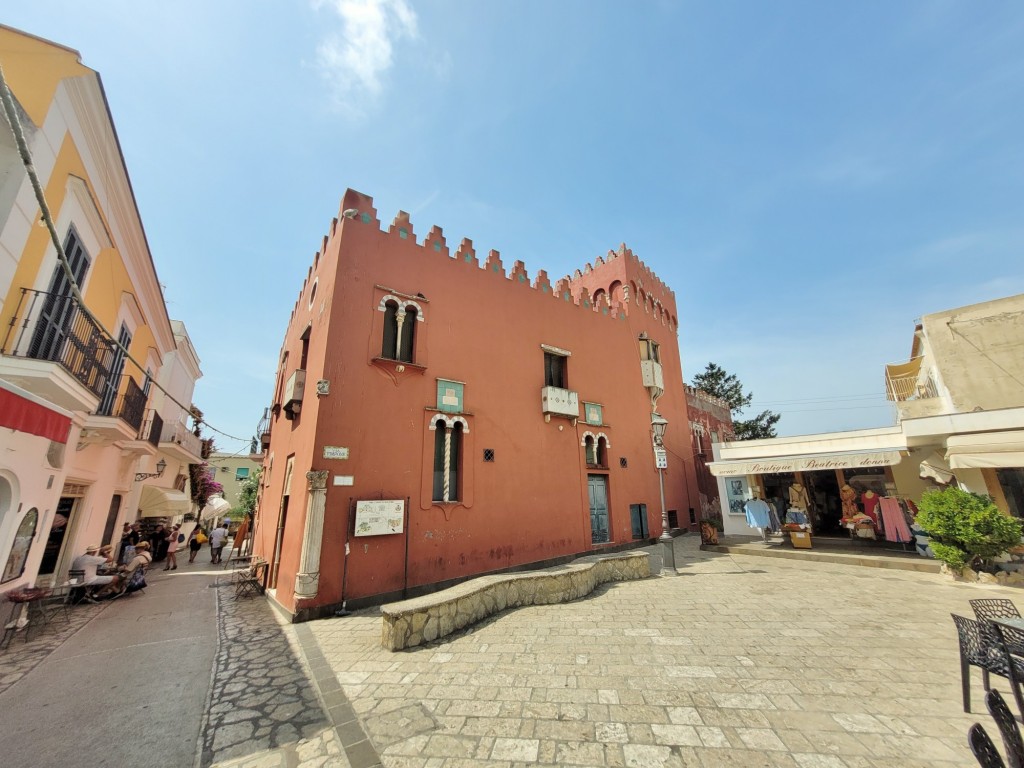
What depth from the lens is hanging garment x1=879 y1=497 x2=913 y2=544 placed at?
10781 mm

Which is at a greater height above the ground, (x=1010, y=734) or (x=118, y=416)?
(x=118, y=416)

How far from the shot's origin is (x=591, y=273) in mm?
19172

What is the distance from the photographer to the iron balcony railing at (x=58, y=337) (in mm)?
5715

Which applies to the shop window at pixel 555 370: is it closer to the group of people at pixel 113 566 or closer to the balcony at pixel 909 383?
the balcony at pixel 909 383

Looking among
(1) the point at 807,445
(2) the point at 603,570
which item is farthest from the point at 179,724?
(1) the point at 807,445

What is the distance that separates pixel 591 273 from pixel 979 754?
18.8 m

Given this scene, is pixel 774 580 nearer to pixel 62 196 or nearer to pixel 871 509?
pixel 871 509

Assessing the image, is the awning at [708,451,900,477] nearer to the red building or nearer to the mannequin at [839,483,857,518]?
the mannequin at [839,483,857,518]

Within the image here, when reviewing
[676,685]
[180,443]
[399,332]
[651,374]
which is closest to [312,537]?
[399,332]

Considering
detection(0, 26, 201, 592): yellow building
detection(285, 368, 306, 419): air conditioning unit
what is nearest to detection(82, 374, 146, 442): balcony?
detection(0, 26, 201, 592): yellow building

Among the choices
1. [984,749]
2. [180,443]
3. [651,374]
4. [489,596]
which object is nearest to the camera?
[984,749]

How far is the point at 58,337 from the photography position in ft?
20.9

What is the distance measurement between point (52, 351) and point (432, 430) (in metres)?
6.59

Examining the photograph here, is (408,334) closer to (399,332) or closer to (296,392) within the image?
(399,332)
